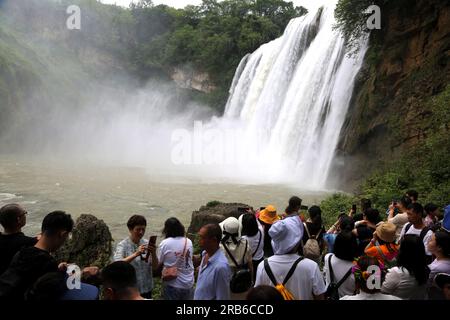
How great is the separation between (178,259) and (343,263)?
1.73 metres

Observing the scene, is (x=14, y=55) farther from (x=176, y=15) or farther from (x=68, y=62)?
(x=176, y=15)

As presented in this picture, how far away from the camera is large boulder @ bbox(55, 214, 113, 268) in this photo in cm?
702

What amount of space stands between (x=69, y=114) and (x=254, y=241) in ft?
119

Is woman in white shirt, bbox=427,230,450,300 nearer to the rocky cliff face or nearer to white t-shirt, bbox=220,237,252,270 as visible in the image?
white t-shirt, bbox=220,237,252,270

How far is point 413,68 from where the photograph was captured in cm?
1374

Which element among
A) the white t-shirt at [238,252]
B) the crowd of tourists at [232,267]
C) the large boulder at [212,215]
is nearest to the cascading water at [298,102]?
the large boulder at [212,215]

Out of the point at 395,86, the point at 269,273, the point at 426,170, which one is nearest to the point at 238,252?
the point at 269,273

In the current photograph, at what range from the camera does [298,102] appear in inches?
781

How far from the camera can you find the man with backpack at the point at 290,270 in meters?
3.29

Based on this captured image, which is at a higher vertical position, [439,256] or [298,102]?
[298,102]

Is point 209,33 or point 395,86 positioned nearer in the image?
point 395,86

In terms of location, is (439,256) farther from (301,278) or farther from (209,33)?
(209,33)

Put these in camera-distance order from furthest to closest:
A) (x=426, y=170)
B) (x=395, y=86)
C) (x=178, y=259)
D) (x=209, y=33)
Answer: (x=209, y=33)
(x=395, y=86)
(x=426, y=170)
(x=178, y=259)

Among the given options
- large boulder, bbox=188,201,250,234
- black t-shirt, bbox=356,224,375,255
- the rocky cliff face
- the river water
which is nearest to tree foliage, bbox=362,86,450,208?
the rocky cliff face
